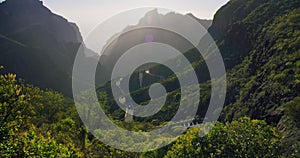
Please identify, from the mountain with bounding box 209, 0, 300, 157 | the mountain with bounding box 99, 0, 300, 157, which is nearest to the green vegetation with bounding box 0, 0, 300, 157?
the mountain with bounding box 209, 0, 300, 157

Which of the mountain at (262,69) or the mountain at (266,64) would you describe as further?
the mountain at (262,69)

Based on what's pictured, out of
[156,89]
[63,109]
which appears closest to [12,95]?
[63,109]

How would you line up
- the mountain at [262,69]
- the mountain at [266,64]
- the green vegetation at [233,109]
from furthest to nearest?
the mountain at [262,69] < the mountain at [266,64] < the green vegetation at [233,109]

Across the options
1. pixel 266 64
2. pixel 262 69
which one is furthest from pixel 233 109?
pixel 266 64

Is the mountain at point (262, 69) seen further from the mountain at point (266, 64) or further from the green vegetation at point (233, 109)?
the green vegetation at point (233, 109)

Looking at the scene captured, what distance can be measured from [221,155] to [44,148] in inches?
688

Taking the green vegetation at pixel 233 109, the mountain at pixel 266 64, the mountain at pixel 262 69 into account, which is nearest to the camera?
the green vegetation at pixel 233 109

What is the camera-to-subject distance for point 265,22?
486 feet

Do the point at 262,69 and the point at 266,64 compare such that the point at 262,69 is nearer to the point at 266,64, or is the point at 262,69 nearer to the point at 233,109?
the point at 266,64

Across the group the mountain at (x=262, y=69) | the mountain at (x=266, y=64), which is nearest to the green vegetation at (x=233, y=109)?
the mountain at (x=266, y=64)

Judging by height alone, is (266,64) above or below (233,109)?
above

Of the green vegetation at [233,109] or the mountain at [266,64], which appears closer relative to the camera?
the green vegetation at [233,109]

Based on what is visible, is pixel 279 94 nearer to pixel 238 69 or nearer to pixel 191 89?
pixel 238 69

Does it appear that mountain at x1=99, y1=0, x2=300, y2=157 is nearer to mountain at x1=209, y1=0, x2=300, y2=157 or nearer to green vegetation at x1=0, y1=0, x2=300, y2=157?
mountain at x1=209, y1=0, x2=300, y2=157
